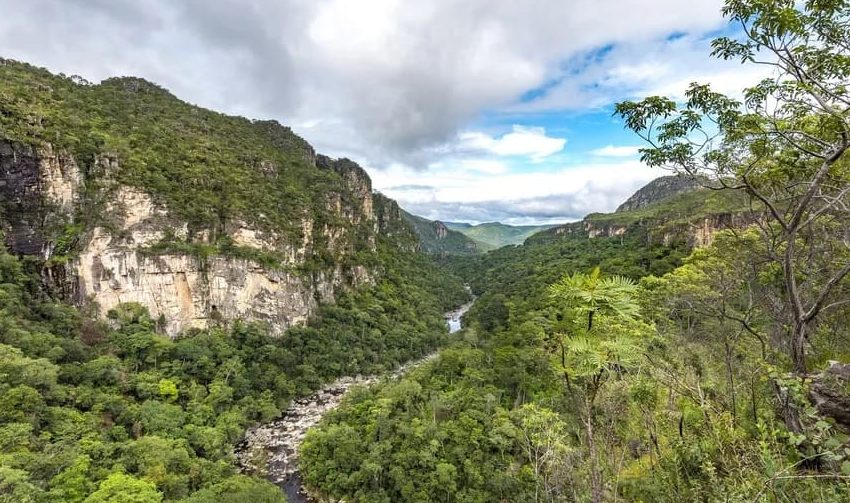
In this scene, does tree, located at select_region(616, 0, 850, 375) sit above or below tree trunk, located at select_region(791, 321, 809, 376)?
above

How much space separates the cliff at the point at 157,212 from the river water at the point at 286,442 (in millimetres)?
11006

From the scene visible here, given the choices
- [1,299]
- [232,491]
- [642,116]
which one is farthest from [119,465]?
[642,116]

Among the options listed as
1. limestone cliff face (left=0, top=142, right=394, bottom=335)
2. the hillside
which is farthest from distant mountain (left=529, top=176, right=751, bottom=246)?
limestone cliff face (left=0, top=142, right=394, bottom=335)

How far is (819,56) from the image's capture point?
505 cm

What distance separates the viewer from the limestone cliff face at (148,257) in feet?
104

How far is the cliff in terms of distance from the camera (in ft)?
106

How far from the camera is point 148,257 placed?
37312 mm

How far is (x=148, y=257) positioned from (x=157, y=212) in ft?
16.7

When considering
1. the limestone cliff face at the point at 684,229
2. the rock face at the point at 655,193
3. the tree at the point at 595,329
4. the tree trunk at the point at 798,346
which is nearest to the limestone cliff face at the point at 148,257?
the tree at the point at 595,329

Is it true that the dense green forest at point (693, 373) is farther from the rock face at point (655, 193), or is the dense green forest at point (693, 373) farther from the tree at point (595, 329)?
the rock face at point (655, 193)

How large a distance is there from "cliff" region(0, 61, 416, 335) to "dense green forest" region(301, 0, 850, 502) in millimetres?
22155

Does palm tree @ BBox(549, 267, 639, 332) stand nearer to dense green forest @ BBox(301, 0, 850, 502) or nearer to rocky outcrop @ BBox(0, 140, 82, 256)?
dense green forest @ BBox(301, 0, 850, 502)

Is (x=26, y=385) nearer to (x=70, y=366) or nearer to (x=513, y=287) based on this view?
(x=70, y=366)

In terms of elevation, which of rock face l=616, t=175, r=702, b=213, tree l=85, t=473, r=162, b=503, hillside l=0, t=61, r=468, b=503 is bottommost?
tree l=85, t=473, r=162, b=503
